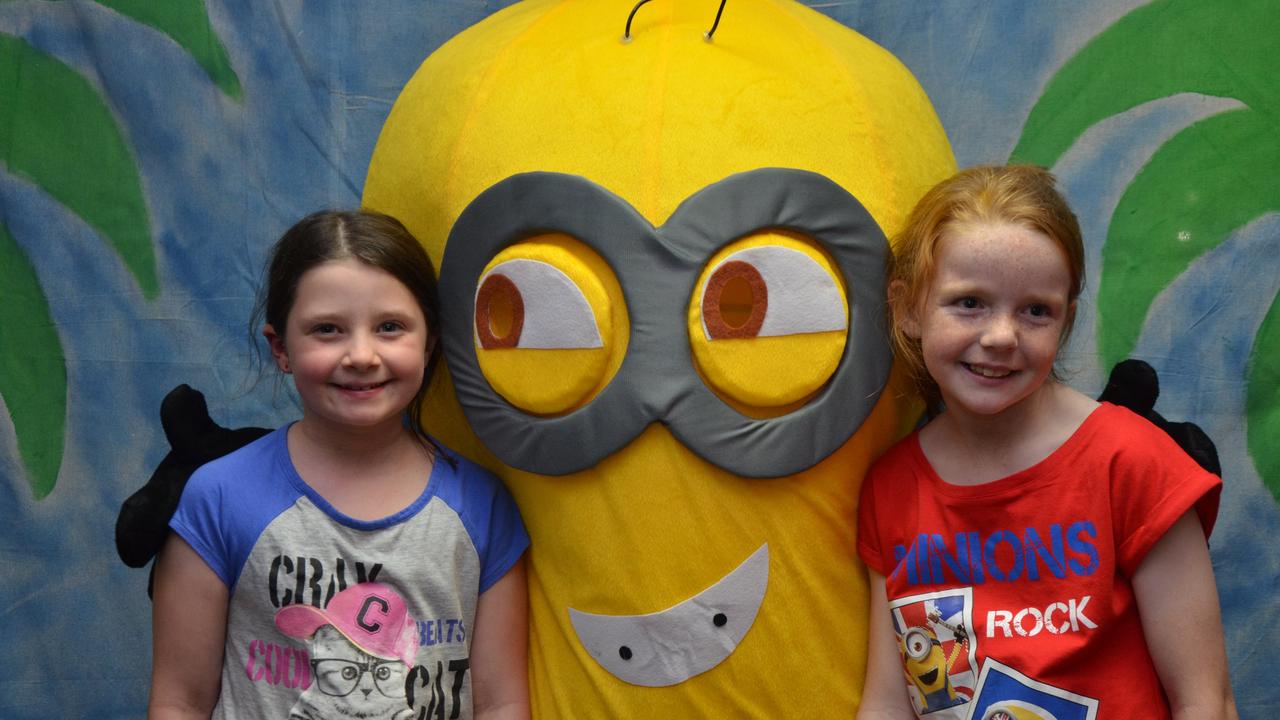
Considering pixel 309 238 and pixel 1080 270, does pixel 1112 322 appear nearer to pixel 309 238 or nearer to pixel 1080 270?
pixel 1080 270

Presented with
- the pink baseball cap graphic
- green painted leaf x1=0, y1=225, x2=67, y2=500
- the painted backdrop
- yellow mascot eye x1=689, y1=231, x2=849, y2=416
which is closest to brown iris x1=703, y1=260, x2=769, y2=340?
yellow mascot eye x1=689, y1=231, x2=849, y2=416

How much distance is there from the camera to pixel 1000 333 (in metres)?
1.33

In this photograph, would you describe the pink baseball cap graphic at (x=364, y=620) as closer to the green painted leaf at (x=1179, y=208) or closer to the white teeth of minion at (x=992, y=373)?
the white teeth of minion at (x=992, y=373)

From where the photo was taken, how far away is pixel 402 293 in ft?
4.77

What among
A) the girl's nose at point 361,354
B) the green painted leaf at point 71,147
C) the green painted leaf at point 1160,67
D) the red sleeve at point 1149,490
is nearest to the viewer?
the red sleeve at point 1149,490

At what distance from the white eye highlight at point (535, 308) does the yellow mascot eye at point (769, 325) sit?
0.12 meters

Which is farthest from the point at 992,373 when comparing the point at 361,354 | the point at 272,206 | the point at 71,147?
the point at 71,147

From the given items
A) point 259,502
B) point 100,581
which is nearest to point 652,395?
point 259,502

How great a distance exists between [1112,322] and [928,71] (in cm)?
51

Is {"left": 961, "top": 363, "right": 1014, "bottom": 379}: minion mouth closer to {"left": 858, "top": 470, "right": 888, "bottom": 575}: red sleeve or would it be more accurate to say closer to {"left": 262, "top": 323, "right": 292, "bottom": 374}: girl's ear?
{"left": 858, "top": 470, "right": 888, "bottom": 575}: red sleeve

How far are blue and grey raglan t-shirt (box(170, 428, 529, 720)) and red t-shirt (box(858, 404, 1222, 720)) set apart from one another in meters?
0.52

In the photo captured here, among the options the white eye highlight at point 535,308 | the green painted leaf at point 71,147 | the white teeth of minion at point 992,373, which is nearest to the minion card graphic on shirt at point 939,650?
the white teeth of minion at point 992,373

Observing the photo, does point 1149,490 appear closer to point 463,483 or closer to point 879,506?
point 879,506

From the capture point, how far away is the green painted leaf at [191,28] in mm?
2064
